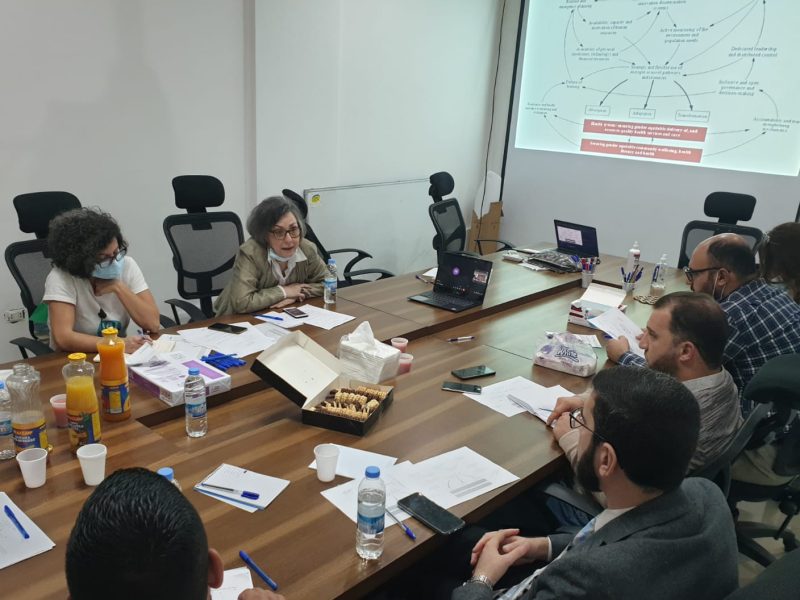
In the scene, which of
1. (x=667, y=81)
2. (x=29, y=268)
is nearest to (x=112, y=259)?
(x=29, y=268)

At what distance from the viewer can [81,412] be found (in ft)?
5.12

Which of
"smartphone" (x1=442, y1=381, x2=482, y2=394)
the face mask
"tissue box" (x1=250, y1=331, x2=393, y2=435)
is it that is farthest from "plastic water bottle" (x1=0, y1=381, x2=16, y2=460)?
"smartphone" (x1=442, y1=381, x2=482, y2=394)

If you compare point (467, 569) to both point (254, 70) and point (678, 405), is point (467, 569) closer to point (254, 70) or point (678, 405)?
point (678, 405)

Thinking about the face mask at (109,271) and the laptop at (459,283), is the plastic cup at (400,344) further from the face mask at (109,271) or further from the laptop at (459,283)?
the face mask at (109,271)

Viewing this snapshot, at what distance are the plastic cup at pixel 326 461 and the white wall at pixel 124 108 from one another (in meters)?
2.69

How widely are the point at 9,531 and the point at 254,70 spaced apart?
3452 mm

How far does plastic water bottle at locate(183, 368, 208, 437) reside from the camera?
174cm

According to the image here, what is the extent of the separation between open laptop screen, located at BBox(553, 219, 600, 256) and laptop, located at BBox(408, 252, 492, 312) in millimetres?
1268

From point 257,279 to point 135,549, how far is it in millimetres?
2296

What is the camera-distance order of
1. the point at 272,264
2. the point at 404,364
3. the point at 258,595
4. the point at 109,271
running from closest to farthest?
the point at 258,595 < the point at 404,364 < the point at 109,271 < the point at 272,264

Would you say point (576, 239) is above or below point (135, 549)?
below

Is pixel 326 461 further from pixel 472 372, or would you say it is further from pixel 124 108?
pixel 124 108

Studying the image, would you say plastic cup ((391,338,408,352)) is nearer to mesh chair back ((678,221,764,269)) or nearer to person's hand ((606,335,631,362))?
person's hand ((606,335,631,362))

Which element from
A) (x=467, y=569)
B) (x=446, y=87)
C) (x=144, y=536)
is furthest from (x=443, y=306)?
(x=446, y=87)
